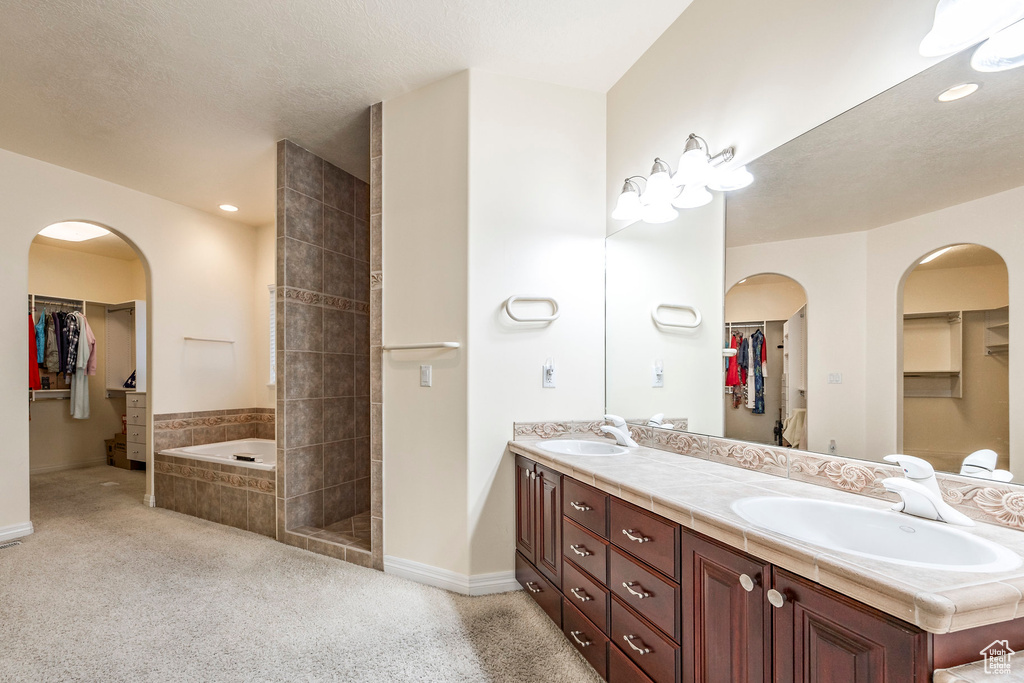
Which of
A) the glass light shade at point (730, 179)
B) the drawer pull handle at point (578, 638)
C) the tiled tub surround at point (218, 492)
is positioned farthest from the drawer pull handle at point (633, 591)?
the tiled tub surround at point (218, 492)

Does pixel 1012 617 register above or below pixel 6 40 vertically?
below

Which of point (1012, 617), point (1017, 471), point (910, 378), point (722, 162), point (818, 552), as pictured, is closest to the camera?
point (1012, 617)

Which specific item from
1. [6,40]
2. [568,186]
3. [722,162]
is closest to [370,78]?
[568,186]

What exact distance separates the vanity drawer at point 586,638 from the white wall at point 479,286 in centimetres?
61

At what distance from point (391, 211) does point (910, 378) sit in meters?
2.40

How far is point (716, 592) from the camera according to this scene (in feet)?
3.71

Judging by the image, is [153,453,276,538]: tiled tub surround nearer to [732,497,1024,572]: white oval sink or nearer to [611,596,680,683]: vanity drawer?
[611,596,680,683]: vanity drawer

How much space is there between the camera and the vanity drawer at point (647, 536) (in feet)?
4.22

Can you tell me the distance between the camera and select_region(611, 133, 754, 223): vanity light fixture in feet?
6.14

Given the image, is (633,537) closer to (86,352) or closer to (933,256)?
(933,256)

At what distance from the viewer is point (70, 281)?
552cm

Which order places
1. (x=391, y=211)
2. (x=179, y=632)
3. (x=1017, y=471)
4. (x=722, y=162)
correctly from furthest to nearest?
1. (x=391, y=211)
2. (x=179, y=632)
3. (x=722, y=162)
4. (x=1017, y=471)

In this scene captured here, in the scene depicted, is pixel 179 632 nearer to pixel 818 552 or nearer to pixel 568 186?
pixel 818 552

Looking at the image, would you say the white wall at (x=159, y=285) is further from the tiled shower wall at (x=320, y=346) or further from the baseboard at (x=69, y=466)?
the baseboard at (x=69, y=466)
